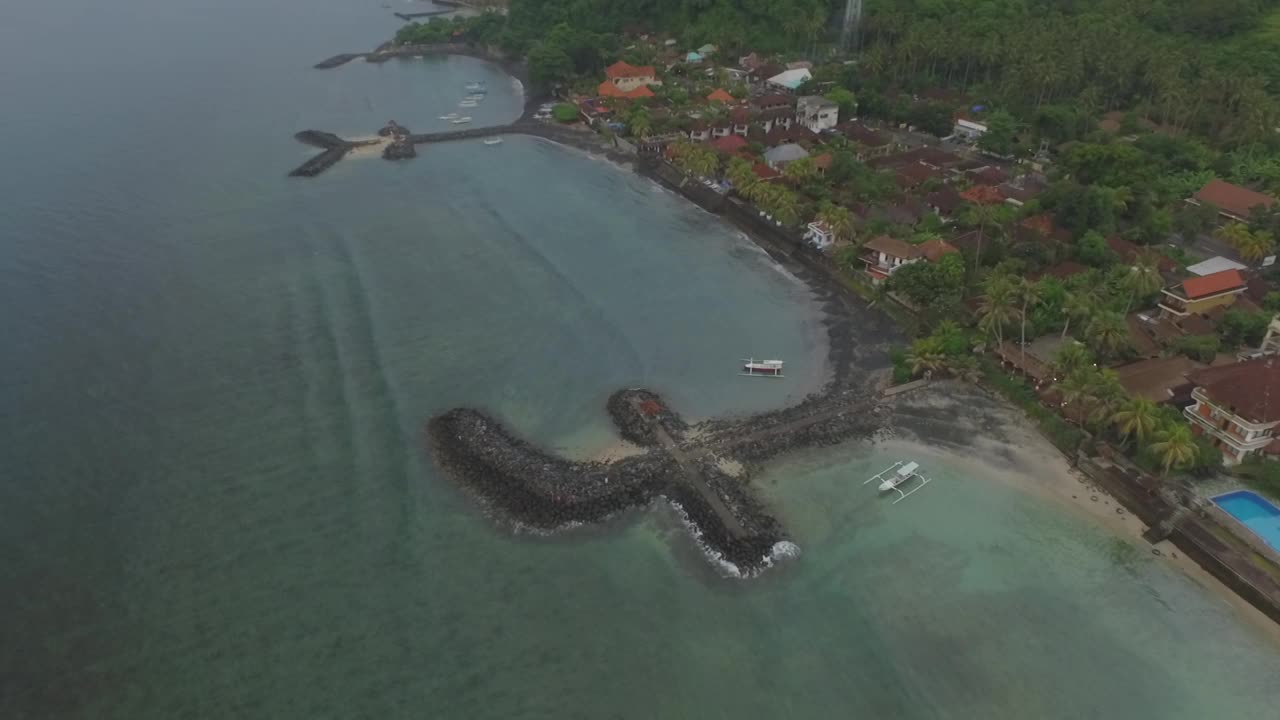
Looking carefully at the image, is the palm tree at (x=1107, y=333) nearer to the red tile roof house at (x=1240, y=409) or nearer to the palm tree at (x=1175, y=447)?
the red tile roof house at (x=1240, y=409)

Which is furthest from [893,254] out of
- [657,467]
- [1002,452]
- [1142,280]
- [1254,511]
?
[657,467]

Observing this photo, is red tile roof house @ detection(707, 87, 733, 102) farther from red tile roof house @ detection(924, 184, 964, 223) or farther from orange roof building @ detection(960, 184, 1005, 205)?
orange roof building @ detection(960, 184, 1005, 205)

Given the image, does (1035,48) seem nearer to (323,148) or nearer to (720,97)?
(720,97)

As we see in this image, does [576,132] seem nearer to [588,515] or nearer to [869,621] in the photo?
[588,515]

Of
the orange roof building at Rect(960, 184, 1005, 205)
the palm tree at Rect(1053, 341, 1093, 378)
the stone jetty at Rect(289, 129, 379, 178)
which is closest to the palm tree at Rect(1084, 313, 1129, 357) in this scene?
the palm tree at Rect(1053, 341, 1093, 378)

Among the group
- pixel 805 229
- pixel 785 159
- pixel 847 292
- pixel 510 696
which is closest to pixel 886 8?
pixel 785 159
